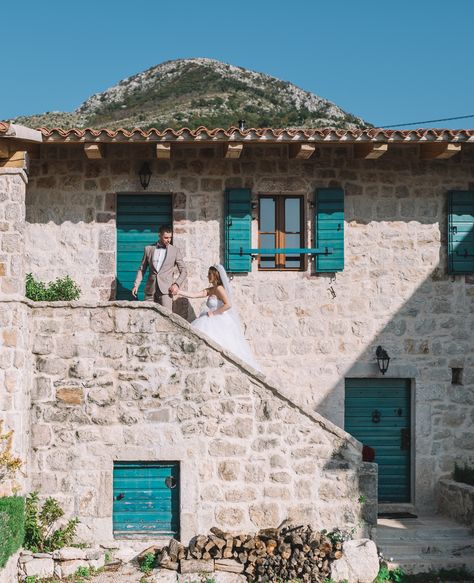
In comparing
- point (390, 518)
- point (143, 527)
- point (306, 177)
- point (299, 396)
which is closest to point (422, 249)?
point (306, 177)

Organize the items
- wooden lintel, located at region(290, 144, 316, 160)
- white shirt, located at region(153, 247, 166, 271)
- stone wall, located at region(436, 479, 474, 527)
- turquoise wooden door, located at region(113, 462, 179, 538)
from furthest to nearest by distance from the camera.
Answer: white shirt, located at region(153, 247, 166, 271), wooden lintel, located at region(290, 144, 316, 160), stone wall, located at region(436, 479, 474, 527), turquoise wooden door, located at region(113, 462, 179, 538)

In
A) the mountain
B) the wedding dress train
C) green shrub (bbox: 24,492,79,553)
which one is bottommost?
green shrub (bbox: 24,492,79,553)

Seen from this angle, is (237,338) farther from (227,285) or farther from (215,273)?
(215,273)

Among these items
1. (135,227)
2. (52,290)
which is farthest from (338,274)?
(52,290)

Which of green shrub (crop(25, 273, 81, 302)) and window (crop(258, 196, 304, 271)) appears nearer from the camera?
green shrub (crop(25, 273, 81, 302))

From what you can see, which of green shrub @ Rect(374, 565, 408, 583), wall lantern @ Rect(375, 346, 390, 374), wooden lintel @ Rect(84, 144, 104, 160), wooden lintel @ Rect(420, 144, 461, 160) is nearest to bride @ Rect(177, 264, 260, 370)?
wall lantern @ Rect(375, 346, 390, 374)

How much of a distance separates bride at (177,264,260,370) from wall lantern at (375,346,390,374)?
5.80 ft

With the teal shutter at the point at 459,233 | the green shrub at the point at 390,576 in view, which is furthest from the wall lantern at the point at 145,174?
the green shrub at the point at 390,576

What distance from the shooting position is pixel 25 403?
846 centimetres

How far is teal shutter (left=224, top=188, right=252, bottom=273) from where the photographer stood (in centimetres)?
1031

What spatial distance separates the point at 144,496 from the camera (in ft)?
29.0

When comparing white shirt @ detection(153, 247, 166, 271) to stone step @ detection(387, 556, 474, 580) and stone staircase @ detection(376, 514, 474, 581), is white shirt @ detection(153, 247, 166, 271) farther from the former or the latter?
stone step @ detection(387, 556, 474, 580)

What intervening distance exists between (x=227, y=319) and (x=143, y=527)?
111 inches

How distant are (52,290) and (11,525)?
3.20 metres
